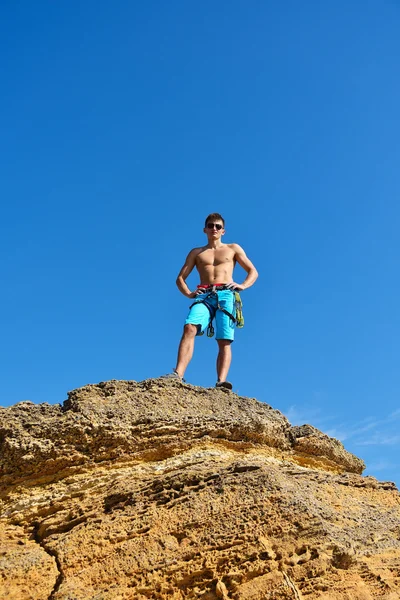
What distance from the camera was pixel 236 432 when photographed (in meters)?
6.09

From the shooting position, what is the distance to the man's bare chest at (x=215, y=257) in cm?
842

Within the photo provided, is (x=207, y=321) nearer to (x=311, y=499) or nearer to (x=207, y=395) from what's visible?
(x=207, y=395)

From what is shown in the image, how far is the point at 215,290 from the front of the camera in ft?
26.6

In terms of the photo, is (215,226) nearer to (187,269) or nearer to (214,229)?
(214,229)

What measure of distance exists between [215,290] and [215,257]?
0.61m

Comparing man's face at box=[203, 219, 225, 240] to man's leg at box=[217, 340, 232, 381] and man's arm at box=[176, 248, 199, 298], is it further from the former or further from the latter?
man's leg at box=[217, 340, 232, 381]

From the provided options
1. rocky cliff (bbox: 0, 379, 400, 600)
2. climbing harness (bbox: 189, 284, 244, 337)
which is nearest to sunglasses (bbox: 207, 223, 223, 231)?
climbing harness (bbox: 189, 284, 244, 337)

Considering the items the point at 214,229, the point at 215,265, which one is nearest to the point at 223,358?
the point at 215,265

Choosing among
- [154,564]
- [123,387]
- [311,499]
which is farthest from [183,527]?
[123,387]

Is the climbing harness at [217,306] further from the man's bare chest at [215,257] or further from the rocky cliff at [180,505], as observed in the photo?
the rocky cliff at [180,505]

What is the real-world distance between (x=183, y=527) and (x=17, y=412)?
2.10 m

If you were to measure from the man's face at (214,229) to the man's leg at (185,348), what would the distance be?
1.60 meters

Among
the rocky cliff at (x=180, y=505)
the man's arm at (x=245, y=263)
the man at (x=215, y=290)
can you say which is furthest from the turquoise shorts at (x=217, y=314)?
the rocky cliff at (x=180, y=505)

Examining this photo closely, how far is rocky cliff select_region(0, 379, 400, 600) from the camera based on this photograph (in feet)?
14.6
